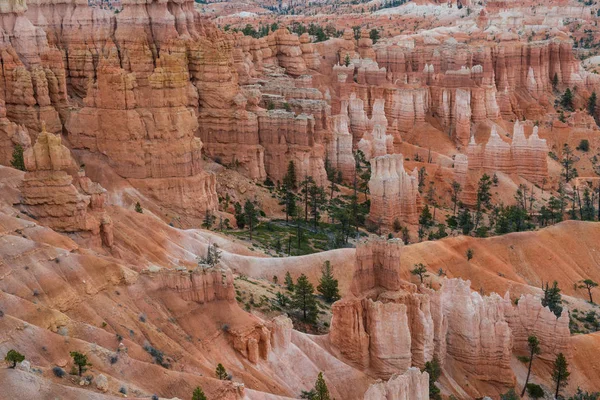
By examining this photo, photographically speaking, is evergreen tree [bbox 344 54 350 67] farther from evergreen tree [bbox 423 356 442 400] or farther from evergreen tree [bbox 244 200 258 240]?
evergreen tree [bbox 423 356 442 400]

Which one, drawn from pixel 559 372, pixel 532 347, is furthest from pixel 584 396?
pixel 532 347

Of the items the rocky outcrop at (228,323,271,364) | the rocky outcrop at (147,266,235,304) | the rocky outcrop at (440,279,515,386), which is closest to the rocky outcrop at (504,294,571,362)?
the rocky outcrop at (440,279,515,386)

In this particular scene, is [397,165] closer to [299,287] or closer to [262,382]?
[299,287]

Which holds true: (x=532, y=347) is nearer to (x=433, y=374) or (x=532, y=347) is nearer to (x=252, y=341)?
(x=433, y=374)

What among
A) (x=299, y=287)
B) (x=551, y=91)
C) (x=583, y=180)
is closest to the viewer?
(x=299, y=287)

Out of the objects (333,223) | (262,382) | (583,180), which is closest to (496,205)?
(583,180)
